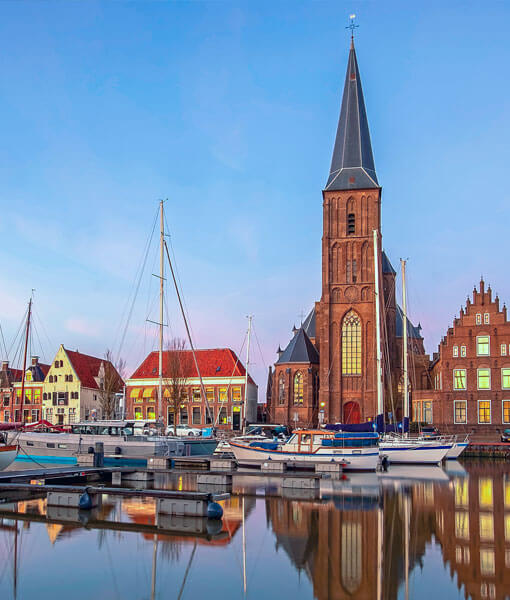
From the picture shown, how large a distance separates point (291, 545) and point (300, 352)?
56.1m

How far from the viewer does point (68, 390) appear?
7819cm

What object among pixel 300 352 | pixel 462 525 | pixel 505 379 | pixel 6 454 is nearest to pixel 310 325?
pixel 300 352

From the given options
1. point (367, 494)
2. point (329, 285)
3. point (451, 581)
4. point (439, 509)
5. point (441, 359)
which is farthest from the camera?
point (329, 285)

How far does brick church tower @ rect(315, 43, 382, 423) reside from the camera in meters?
67.1

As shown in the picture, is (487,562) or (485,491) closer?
(487,562)

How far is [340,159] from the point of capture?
74.1 m

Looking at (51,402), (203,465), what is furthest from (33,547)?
(51,402)

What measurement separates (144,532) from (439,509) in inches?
414

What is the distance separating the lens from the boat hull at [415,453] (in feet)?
133

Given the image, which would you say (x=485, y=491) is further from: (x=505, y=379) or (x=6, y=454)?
(x=505, y=379)

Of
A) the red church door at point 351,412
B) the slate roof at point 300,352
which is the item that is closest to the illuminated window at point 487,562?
the red church door at point 351,412

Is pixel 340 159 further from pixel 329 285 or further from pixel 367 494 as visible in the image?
pixel 367 494

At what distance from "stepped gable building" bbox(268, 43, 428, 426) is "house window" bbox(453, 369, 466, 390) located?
270 inches

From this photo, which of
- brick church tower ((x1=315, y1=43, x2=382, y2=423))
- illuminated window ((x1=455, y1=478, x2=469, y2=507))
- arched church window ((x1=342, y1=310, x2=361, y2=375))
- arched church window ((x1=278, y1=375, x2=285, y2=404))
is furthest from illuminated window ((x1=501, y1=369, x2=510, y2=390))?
illuminated window ((x1=455, y1=478, x2=469, y2=507))
